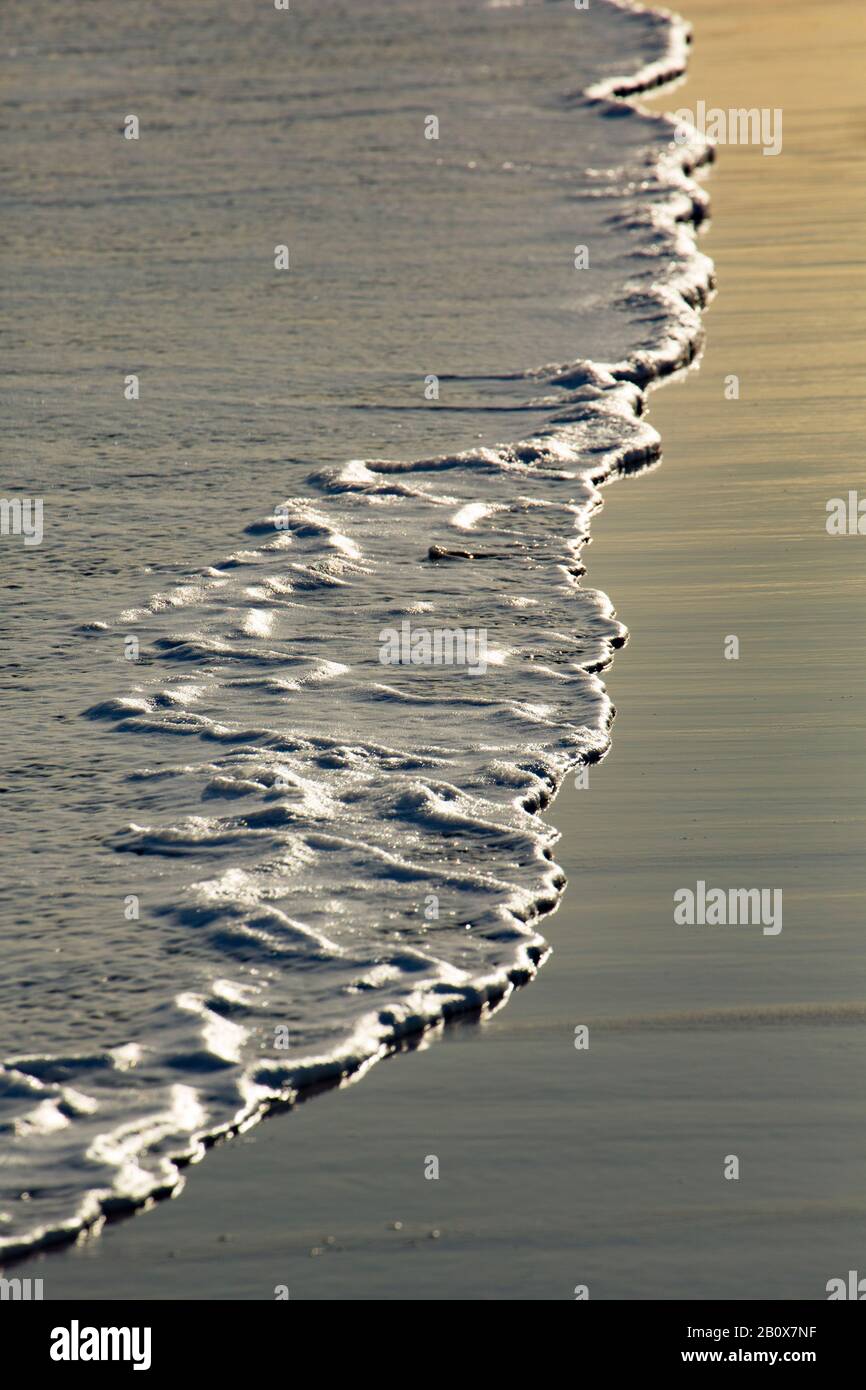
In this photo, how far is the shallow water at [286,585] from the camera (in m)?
4.56

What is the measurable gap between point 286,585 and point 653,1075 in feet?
12.9

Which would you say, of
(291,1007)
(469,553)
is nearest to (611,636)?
(469,553)

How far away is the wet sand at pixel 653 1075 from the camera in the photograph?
363 centimetres

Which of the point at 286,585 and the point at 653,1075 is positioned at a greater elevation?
the point at 286,585

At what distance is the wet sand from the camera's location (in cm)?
363

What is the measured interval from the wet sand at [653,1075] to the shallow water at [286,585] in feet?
0.57

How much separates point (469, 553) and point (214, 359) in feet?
11.5

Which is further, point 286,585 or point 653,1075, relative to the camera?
point 286,585

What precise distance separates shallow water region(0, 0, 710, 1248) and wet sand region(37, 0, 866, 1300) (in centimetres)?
17

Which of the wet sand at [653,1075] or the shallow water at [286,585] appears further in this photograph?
the shallow water at [286,585]

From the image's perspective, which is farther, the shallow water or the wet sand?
the shallow water

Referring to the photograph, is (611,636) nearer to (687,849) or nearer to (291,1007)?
(687,849)

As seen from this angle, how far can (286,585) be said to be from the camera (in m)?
7.73

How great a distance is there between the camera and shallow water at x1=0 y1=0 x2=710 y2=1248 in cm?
456
